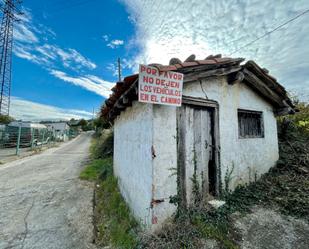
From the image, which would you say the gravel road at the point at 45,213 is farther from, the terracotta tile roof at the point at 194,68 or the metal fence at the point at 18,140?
the metal fence at the point at 18,140

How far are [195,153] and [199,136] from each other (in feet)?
1.31

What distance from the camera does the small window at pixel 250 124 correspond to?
4828mm

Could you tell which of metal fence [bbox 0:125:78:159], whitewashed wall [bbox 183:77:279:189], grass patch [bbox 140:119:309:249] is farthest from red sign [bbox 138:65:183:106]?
metal fence [bbox 0:125:78:159]

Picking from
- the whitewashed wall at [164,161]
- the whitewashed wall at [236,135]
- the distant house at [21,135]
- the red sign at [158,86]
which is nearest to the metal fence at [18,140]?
the distant house at [21,135]

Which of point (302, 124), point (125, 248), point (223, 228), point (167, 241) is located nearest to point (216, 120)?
point (223, 228)

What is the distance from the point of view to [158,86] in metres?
2.79

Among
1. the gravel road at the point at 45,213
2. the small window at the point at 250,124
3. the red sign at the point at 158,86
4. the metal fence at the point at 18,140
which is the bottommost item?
the gravel road at the point at 45,213

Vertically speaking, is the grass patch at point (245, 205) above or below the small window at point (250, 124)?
below

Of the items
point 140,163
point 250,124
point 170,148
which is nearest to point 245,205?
point 170,148

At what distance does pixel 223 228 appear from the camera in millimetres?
3004

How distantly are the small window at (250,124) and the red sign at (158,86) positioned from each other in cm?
261

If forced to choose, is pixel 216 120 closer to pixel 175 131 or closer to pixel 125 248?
pixel 175 131

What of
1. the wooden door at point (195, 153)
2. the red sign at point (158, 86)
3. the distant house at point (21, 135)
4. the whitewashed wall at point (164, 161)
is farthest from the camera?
the distant house at point (21, 135)

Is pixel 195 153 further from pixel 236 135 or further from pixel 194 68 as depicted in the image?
pixel 194 68
